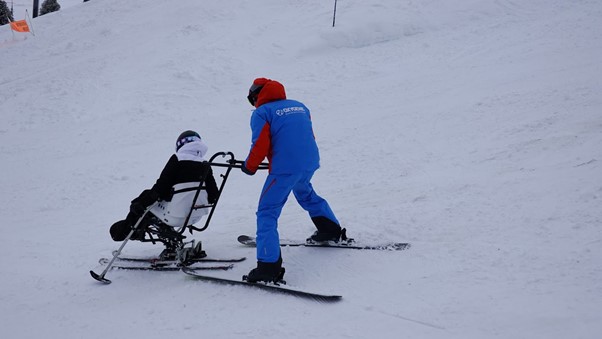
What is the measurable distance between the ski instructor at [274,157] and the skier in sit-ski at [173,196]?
0.66 m

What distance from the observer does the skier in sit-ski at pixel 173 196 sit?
4.56 m

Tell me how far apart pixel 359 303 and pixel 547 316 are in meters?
1.30

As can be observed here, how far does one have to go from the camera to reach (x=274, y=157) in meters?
4.23

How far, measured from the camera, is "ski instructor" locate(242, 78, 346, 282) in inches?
164

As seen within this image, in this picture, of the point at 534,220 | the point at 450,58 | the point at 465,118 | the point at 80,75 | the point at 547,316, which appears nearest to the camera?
the point at 547,316

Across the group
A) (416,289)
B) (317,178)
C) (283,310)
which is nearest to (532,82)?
(317,178)

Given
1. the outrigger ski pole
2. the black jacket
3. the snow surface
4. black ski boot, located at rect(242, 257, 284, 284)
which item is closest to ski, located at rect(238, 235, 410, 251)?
the snow surface

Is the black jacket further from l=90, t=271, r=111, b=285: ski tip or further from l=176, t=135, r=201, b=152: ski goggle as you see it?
l=90, t=271, r=111, b=285: ski tip

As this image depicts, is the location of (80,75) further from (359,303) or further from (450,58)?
(359,303)

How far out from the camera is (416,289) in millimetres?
3807

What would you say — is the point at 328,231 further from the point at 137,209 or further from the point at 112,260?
the point at 112,260

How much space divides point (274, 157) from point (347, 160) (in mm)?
3730

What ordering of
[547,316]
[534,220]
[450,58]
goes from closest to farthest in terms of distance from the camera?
[547,316], [534,220], [450,58]

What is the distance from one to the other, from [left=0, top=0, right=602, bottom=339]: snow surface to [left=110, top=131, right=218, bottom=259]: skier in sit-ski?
52 centimetres
